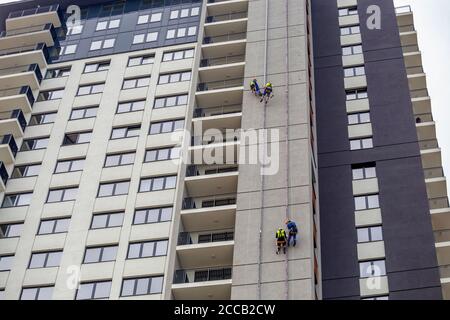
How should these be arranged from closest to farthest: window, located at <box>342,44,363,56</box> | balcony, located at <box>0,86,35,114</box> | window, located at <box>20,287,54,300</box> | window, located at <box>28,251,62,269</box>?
window, located at <box>20,287,54,300</box>, window, located at <box>28,251,62,269</box>, balcony, located at <box>0,86,35,114</box>, window, located at <box>342,44,363,56</box>

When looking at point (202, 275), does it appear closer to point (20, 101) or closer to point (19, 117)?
point (19, 117)

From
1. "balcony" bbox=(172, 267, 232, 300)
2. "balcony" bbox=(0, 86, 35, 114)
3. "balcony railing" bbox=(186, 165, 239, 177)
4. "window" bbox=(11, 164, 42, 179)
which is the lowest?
"balcony" bbox=(172, 267, 232, 300)

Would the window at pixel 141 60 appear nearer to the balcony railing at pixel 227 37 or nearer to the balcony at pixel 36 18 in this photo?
the balcony railing at pixel 227 37

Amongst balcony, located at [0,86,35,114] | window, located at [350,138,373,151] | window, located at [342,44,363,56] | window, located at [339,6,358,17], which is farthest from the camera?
window, located at [339,6,358,17]

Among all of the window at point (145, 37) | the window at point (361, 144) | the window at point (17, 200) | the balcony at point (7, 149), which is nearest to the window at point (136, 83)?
the window at point (145, 37)

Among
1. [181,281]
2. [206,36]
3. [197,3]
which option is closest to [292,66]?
[206,36]

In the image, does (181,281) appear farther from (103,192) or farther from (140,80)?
(140,80)

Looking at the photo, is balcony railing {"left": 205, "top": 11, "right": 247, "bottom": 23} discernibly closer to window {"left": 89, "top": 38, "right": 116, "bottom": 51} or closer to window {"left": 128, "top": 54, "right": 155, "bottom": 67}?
window {"left": 128, "top": 54, "right": 155, "bottom": 67}

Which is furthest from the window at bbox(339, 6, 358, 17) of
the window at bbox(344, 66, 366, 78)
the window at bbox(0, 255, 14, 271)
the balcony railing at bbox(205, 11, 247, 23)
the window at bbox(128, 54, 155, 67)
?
the window at bbox(0, 255, 14, 271)
